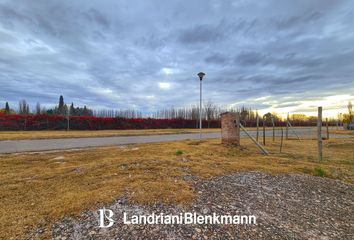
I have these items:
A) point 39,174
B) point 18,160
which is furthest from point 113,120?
point 39,174

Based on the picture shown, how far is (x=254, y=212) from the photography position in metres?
3.41

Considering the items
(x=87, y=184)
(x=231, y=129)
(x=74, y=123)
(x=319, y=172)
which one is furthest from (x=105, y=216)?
(x=74, y=123)

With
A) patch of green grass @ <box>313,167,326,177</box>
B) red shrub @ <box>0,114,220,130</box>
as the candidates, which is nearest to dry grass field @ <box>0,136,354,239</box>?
patch of green grass @ <box>313,167,326,177</box>

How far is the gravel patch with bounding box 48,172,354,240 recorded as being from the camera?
2.78 m

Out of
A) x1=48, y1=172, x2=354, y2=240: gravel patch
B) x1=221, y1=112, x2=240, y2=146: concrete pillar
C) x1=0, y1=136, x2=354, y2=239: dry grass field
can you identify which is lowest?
x1=48, y1=172, x2=354, y2=240: gravel patch

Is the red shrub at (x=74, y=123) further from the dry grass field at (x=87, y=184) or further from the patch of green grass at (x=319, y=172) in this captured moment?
the patch of green grass at (x=319, y=172)

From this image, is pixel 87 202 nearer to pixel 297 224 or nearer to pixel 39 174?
pixel 39 174

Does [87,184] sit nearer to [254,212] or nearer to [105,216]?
[105,216]

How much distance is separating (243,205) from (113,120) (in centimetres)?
3280

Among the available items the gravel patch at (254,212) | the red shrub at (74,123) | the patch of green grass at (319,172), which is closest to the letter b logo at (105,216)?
A: the gravel patch at (254,212)

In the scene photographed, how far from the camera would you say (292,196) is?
426 cm

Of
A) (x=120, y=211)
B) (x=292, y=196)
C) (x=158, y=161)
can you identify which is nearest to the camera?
(x=120, y=211)

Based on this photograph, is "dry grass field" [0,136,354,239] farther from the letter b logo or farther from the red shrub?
the red shrub

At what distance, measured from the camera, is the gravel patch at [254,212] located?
278 cm
